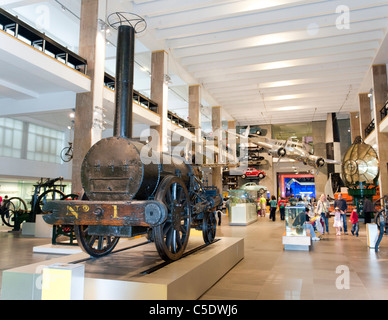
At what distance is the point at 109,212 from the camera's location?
159 inches

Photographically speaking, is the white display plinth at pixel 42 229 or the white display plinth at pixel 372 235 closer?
the white display plinth at pixel 372 235

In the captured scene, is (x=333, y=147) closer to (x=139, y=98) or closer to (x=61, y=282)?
(x=139, y=98)

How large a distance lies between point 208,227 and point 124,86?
338 cm

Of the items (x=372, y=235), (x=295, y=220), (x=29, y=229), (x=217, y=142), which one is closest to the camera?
(x=295, y=220)

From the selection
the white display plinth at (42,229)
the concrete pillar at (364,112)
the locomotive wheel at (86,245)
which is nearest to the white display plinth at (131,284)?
the locomotive wheel at (86,245)

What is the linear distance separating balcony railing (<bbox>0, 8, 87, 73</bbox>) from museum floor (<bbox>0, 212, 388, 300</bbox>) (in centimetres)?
567

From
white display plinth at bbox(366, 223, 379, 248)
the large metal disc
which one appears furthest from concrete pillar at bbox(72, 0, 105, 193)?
the large metal disc

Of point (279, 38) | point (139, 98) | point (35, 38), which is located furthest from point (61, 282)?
point (279, 38)

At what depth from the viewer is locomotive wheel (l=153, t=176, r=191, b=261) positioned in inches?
167

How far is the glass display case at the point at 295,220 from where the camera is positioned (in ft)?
27.4

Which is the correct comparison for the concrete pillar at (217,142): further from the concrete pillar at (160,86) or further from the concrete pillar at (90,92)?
the concrete pillar at (90,92)

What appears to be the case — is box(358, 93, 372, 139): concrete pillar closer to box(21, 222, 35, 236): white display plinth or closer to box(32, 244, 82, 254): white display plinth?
box(32, 244, 82, 254): white display plinth

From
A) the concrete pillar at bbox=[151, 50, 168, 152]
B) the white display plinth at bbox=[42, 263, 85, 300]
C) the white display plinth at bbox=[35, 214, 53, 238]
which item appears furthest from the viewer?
the concrete pillar at bbox=[151, 50, 168, 152]

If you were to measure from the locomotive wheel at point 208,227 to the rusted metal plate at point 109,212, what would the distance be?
2698 millimetres
